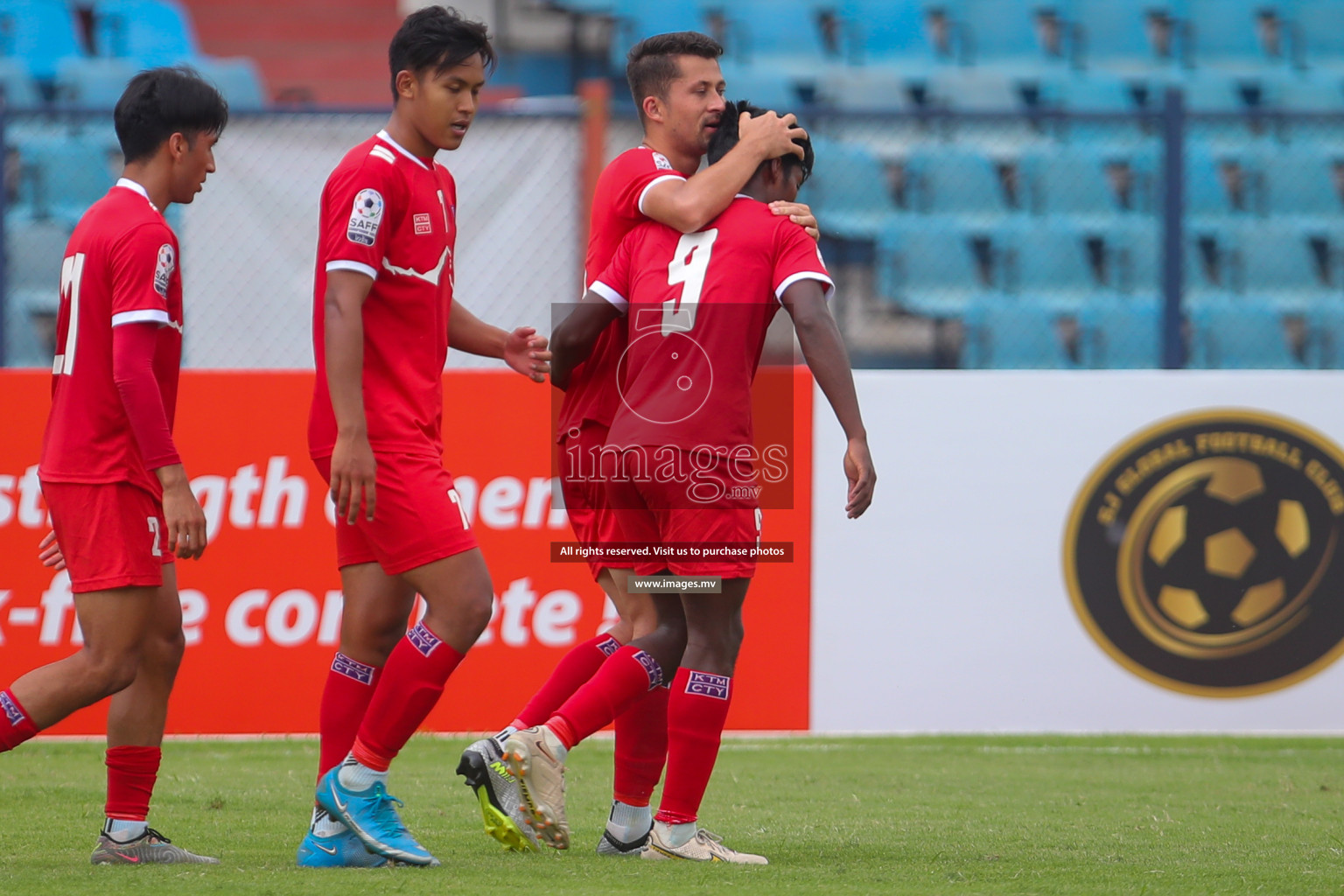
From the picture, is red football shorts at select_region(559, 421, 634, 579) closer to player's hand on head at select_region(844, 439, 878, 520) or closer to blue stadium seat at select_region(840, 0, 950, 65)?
player's hand on head at select_region(844, 439, 878, 520)

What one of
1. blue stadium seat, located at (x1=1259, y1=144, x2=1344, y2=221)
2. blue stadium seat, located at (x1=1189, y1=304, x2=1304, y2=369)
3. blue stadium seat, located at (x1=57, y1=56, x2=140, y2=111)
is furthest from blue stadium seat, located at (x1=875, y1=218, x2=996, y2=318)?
blue stadium seat, located at (x1=57, y1=56, x2=140, y2=111)

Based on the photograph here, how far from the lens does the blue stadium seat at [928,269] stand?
31.1 ft

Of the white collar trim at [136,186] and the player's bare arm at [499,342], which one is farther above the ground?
the white collar trim at [136,186]

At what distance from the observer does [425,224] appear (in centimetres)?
357

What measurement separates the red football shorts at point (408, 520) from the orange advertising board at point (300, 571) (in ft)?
8.51

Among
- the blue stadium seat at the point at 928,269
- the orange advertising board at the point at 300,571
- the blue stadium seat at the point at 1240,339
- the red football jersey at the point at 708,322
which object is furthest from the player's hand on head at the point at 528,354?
the blue stadium seat at the point at 1240,339

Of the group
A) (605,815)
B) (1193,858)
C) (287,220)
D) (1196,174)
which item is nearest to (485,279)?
(287,220)

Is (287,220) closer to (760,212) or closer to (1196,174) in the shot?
(760,212)

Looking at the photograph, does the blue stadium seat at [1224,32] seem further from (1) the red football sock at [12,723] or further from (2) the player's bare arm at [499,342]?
(1) the red football sock at [12,723]

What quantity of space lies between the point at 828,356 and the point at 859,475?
29 cm

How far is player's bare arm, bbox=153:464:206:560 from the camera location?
3406 mm

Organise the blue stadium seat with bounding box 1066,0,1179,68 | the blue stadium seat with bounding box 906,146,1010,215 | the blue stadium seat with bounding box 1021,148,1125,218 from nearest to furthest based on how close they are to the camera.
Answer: the blue stadium seat with bounding box 906,146,1010,215, the blue stadium seat with bounding box 1021,148,1125,218, the blue stadium seat with bounding box 1066,0,1179,68

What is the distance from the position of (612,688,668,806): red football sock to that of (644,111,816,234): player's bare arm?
1206 millimetres

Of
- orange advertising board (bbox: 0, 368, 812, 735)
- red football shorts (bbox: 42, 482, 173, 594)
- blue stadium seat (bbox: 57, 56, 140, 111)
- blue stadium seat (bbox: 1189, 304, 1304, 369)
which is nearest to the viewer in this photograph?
red football shorts (bbox: 42, 482, 173, 594)
